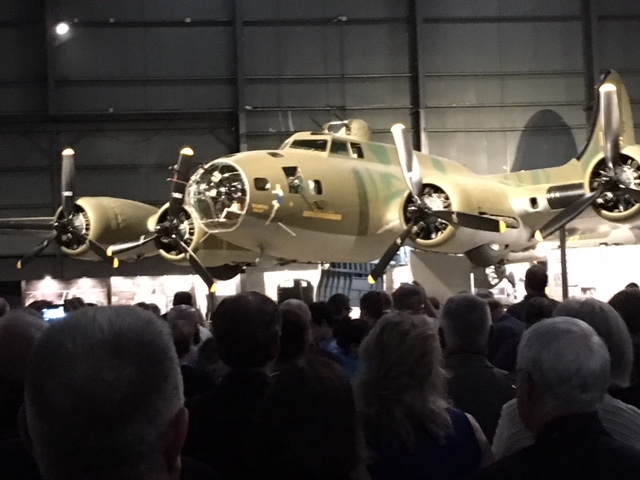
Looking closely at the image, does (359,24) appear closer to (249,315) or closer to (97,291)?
(97,291)

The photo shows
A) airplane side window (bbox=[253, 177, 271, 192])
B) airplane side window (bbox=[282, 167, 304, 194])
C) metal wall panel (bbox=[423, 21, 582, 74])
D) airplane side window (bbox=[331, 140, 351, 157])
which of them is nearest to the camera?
airplane side window (bbox=[253, 177, 271, 192])

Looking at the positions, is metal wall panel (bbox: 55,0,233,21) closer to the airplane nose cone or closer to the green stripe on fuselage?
the green stripe on fuselage

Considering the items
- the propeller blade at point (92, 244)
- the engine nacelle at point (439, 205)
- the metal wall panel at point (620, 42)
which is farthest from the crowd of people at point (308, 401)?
the metal wall panel at point (620, 42)

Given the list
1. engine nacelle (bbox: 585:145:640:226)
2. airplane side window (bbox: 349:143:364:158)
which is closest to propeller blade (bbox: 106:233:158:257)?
airplane side window (bbox: 349:143:364:158)

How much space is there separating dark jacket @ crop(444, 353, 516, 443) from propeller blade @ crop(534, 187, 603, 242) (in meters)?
10.3

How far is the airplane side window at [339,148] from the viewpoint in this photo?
1566 cm

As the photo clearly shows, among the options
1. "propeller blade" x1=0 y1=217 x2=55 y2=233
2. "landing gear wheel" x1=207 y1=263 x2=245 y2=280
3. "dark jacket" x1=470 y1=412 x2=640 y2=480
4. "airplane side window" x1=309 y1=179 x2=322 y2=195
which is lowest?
"landing gear wheel" x1=207 y1=263 x2=245 y2=280

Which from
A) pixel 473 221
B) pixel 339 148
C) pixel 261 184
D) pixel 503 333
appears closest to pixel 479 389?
pixel 503 333

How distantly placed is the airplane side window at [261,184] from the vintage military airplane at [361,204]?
0.06 ft

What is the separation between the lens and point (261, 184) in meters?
14.0

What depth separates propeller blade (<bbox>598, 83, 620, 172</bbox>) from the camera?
13.5 m

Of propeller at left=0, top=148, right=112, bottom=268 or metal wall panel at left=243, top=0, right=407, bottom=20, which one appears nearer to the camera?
propeller at left=0, top=148, right=112, bottom=268

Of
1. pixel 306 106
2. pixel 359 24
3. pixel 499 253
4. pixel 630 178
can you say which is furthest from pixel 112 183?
pixel 630 178

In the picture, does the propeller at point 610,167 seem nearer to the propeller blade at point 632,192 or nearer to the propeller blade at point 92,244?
the propeller blade at point 632,192
